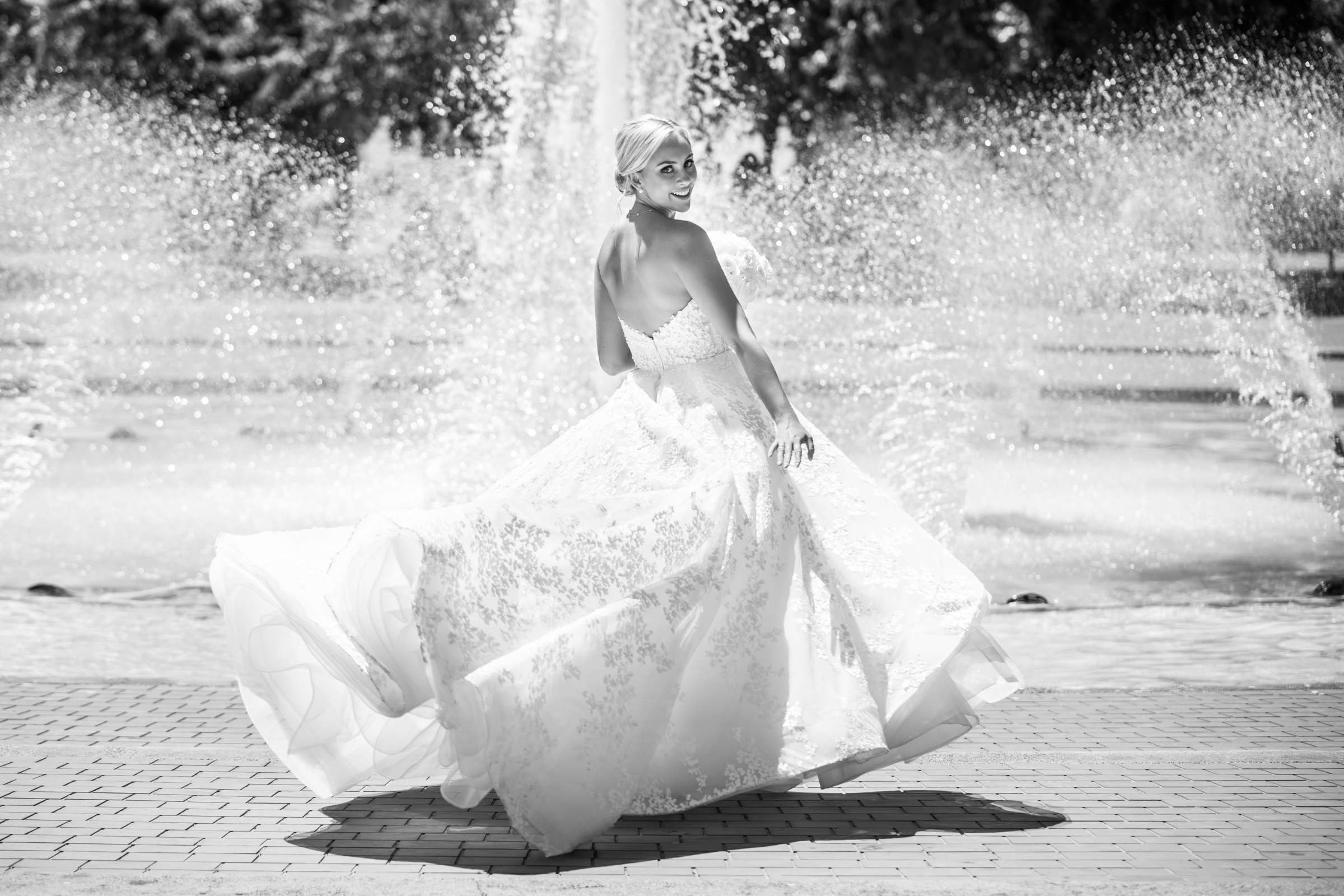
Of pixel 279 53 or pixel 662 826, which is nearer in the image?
pixel 662 826

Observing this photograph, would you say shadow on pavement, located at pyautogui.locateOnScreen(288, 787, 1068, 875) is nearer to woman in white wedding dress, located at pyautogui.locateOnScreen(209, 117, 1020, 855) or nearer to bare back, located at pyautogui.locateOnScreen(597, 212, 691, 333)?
woman in white wedding dress, located at pyautogui.locateOnScreen(209, 117, 1020, 855)

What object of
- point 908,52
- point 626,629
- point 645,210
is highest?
point 908,52

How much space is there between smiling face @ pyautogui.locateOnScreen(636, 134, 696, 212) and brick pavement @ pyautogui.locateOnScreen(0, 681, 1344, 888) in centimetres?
158

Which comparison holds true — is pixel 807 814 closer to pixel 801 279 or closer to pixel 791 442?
pixel 791 442

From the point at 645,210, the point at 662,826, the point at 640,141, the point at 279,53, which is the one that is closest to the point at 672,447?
the point at 645,210

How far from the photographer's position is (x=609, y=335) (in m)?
4.66

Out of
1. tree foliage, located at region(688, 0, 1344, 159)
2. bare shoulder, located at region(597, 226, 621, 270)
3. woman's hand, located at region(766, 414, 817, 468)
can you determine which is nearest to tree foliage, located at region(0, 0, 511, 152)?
tree foliage, located at region(688, 0, 1344, 159)

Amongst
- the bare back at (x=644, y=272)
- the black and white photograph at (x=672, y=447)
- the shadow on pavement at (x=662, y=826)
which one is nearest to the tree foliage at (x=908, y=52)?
the black and white photograph at (x=672, y=447)

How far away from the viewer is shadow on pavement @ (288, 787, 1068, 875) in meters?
3.89

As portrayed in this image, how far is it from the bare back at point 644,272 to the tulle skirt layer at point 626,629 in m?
0.17

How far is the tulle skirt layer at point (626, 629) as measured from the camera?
12.8 ft

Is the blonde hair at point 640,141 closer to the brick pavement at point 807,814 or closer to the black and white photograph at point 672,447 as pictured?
the black and white photograph at point 672,447

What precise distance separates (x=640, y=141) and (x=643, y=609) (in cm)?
121

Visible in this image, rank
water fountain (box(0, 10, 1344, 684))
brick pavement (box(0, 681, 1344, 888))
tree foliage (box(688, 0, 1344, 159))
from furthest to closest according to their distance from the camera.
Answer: tree foliage (box(688, 0, 1344, 159)) → water fountain (box(0, 10, 1344, 684)) → brick pavement (box(0, 681, 1344, 888))
